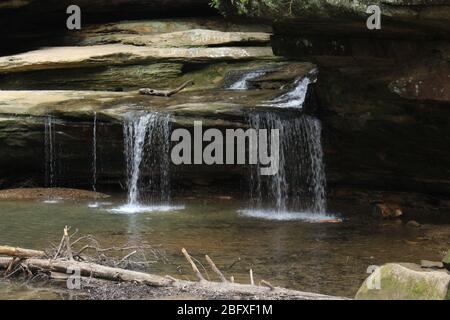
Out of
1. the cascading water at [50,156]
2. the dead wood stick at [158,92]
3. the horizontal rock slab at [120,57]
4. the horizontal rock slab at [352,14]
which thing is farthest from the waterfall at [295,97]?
the cascading water at [50,156]

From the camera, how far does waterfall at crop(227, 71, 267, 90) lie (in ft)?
45.6

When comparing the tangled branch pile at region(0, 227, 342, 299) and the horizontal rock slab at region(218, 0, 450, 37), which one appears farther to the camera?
the horizontal rock slab at region(218, 0, 450, 37)

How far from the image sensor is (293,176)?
12.5m

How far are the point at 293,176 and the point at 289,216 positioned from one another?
1.63 meters

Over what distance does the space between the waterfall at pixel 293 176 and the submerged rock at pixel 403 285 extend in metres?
5.78

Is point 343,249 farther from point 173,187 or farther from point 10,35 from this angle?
point 10,35

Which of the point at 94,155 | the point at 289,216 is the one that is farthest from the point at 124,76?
the point at 289,216

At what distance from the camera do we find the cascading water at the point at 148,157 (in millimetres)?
12164

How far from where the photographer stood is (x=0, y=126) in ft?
41.7

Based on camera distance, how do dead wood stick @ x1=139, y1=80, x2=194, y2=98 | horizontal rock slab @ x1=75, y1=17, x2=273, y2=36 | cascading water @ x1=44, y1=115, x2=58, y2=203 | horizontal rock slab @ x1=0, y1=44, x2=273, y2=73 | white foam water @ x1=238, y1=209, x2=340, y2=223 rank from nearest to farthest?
white foam water @ x1=238, y1=209, x2=340, y2=223 → cascading water @ x1=44, y1=115, x2=58, y2=203 → dead wood stick @ x1=139, y1=80, x2=194, y2=98 → horizontal rock slab @ x1=0, y1=44, x2=273, y2=73 → horizontal rock slab @ x1=75, y1=17, x2=273, y2=36

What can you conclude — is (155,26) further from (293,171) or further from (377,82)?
(377,82)

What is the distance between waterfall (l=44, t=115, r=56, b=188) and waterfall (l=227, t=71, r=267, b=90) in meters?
3.65

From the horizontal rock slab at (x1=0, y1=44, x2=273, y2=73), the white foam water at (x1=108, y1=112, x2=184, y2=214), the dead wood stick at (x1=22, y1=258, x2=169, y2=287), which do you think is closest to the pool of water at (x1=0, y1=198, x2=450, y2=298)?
the dead wood stick at (x1=22, y1=258, x2=169, y2=287)

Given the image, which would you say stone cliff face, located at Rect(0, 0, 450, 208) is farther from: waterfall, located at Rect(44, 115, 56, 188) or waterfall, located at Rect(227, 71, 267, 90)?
waterfall, located at Rect(227, 71, 267, 90)
